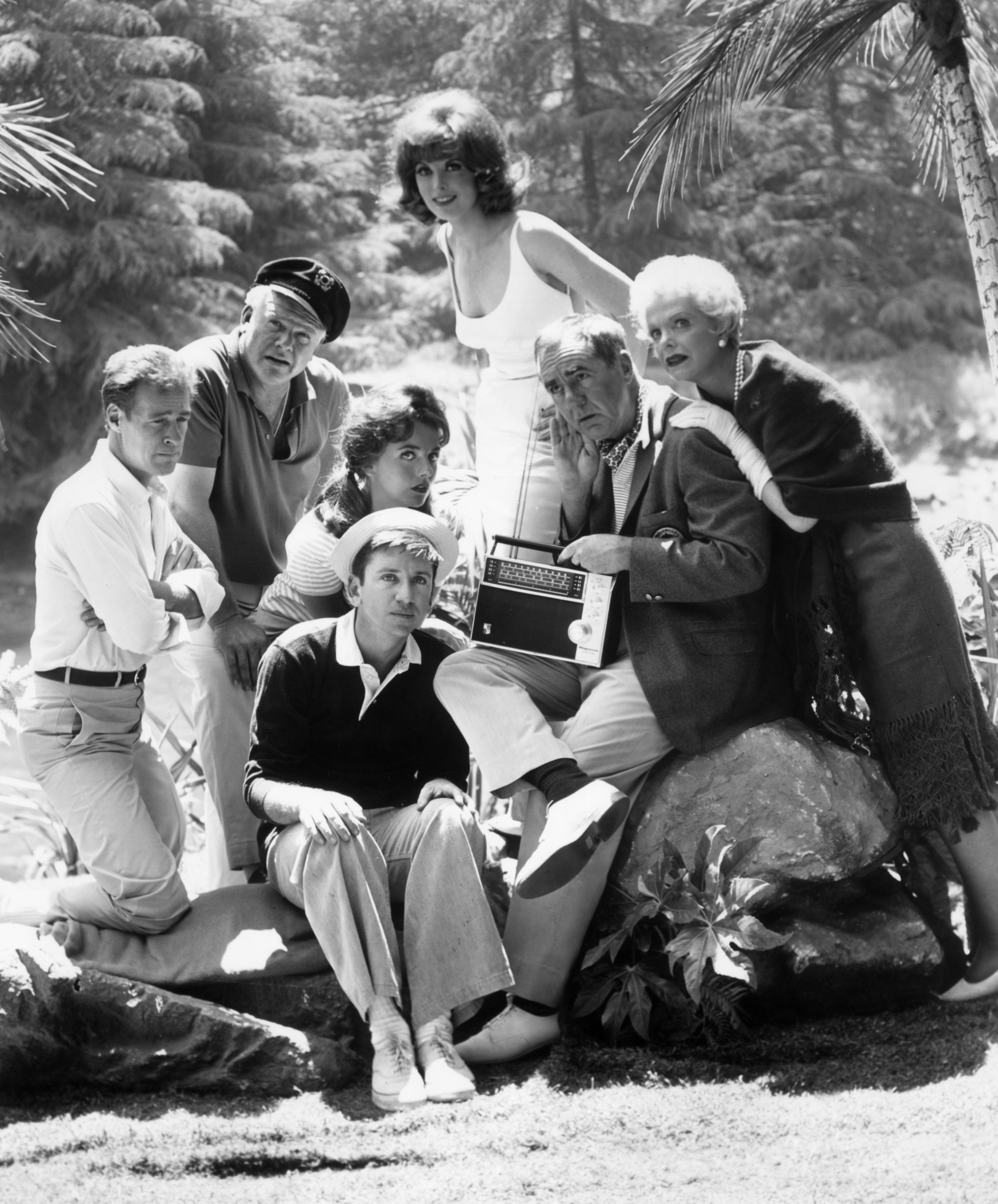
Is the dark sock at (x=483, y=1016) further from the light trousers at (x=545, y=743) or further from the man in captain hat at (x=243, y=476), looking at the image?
the man in captain hat at (x=243, y=476)

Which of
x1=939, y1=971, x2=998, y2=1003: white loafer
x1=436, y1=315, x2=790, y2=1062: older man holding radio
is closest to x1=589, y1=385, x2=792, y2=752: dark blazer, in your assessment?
x1=436, y1=315, x2=790, y2=1062: older man holding radio

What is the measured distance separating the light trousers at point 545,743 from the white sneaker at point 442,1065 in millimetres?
239

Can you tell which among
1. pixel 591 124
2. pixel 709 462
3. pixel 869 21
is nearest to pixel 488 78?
pixel 591 124

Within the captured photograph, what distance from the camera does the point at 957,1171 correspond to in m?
2.87

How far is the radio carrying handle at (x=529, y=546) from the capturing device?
151 inches

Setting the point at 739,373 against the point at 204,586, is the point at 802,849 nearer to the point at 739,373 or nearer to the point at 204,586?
the point at 739,373

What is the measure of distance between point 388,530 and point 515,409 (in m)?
0.99

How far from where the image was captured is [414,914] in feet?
11.3

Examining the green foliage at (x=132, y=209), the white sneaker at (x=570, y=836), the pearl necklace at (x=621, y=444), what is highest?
the green foliage at (x=132, y=209)

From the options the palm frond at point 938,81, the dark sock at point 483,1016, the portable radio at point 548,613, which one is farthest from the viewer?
the palm frond at point 938,81

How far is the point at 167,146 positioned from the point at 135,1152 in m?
11.8

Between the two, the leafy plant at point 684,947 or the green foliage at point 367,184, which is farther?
the green foliage at point 367,184

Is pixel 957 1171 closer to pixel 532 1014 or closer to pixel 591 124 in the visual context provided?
pixel 532 1014

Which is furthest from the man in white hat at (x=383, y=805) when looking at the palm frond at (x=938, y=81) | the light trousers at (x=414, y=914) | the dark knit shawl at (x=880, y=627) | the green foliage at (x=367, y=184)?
the green foliage at (x=367, y=184)
